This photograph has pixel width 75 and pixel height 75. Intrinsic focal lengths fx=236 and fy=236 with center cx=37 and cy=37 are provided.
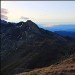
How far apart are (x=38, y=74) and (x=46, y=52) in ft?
406

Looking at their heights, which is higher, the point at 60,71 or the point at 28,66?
the point at 60,71

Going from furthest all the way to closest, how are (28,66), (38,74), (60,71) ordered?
(28,66)
(38,74)
(60,71)

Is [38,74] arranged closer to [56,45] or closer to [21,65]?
[21,65]

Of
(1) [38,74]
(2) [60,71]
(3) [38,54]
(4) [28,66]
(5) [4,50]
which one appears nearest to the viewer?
(2) [60,71]

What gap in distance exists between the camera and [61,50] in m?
170

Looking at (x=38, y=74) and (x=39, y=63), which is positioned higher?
(x=38, y=74)

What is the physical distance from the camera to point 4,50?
199m

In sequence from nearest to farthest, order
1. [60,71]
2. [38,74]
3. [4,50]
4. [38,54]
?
[60,71], [38,74], [38,54], [4,50]

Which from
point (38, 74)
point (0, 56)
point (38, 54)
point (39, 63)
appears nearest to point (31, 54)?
point (38, 54)

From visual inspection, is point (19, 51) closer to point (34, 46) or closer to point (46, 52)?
point (34, 46)

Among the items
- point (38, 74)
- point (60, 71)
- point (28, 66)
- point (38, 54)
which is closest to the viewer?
point (60, 71)

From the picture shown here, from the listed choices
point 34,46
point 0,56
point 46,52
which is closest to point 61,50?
point 46,52

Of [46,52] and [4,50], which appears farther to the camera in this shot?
[4,50]

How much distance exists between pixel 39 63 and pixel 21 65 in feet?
39.2
